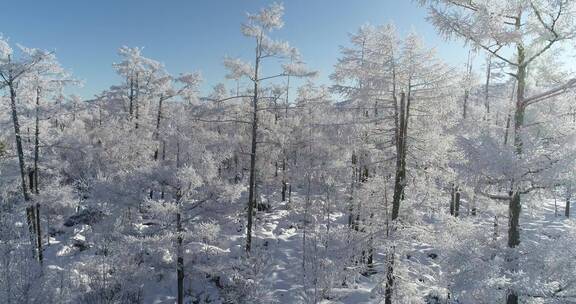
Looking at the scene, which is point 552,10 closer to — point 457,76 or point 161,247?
point 457,76

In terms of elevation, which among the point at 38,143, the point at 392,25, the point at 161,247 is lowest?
the point at 161,247

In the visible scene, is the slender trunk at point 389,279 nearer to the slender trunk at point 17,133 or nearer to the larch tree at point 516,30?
the larch tree at point 516,30

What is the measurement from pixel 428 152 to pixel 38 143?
17.6m

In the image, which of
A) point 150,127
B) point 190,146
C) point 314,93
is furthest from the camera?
point 314,93

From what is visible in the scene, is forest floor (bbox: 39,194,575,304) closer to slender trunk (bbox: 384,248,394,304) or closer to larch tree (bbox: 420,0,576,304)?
slender trunk (bbox: 384,248,394,304)

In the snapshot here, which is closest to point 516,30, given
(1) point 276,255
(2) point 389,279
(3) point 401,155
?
(3) point 401,155

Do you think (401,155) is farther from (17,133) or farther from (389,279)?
(17,133)

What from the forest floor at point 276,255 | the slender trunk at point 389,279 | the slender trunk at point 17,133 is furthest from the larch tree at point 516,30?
the slender trunk at point 17,133

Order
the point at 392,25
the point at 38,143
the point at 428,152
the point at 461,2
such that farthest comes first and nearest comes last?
the point at 38,143, the point at 428,152, the point at 392,25, the point at 461,2

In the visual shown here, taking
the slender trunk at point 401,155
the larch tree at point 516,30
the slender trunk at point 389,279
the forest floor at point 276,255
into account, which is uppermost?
the larch tree at point 516,30

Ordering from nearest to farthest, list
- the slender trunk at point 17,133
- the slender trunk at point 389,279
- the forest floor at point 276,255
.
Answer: the slender trunk at point 389,279, the slender trunk at point 17,133, the forest floor at point 276,255

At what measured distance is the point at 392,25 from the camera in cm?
942

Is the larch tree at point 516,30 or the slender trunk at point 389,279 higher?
the larch tree at point 516,30

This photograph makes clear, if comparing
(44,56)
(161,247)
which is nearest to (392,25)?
(161,247)
